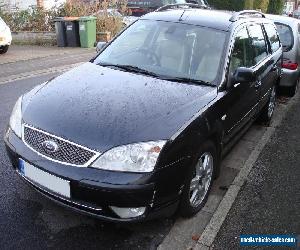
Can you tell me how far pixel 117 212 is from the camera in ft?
9.71

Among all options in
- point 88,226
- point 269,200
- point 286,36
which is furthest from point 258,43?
point 88,226

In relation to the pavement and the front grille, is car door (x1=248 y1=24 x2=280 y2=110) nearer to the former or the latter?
the pavement

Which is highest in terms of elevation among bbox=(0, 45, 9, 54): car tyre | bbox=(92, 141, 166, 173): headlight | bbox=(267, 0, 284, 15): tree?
bbox=(92, 141, 166, 173): headlight

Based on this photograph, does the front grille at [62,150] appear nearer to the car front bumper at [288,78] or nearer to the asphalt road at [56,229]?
the asphalt road at [56,229]

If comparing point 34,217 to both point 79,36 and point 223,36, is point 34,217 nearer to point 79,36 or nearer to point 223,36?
point 223,36

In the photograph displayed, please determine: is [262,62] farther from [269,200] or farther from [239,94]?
[269,200]

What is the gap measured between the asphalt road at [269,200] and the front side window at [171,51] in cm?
131

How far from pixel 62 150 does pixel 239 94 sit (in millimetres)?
2194

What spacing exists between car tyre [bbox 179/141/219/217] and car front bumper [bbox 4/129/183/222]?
23 centimetres

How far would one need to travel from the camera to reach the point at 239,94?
4332 mm

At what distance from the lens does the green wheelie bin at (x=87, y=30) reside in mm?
13836

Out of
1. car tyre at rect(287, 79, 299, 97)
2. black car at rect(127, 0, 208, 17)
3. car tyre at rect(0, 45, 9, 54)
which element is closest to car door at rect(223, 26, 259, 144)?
car tyre at rect(287, 79, 299, 97)

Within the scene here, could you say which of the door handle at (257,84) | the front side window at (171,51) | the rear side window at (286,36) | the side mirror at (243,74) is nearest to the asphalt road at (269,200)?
the door handle at (257,84)

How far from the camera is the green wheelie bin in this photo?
45.4 ft
